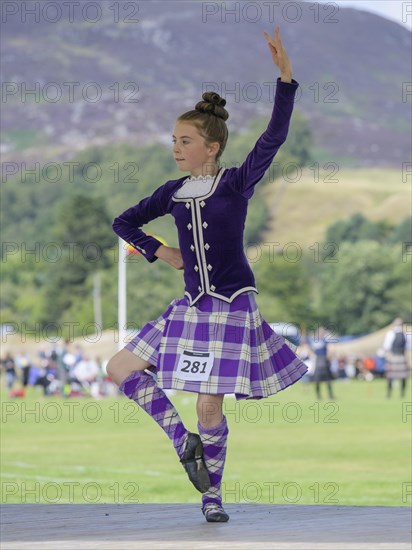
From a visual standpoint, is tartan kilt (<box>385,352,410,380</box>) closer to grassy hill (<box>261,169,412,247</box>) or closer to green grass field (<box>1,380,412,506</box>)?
green grass field (<box>1,380,412,506</box>)

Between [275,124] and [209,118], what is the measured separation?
40 centimetres

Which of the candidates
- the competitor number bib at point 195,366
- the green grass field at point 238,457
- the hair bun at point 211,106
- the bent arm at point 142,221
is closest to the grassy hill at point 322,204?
the green grass field at point 238,457

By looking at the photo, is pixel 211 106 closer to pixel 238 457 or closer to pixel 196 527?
pixel 196 527

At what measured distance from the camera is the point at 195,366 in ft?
16.2

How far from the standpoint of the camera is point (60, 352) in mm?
32188

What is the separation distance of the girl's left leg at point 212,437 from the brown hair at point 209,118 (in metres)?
1.03

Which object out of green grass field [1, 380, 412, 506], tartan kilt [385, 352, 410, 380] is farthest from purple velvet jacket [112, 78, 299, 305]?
tartan kilt [385, 352, 410, 380]

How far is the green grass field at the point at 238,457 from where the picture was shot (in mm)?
10945

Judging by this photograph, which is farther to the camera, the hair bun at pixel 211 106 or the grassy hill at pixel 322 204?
the grassy hill at pixel 322 204

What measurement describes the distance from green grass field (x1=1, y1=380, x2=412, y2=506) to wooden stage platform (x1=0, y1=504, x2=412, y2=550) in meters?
3.63

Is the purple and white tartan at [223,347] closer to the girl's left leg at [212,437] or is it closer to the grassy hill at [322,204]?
the girl's left leg at [212,437]

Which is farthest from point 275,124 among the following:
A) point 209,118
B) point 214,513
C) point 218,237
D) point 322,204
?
point 322,204

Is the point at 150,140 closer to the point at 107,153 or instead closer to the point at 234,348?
the point at 107,153

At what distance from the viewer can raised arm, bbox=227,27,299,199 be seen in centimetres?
464
